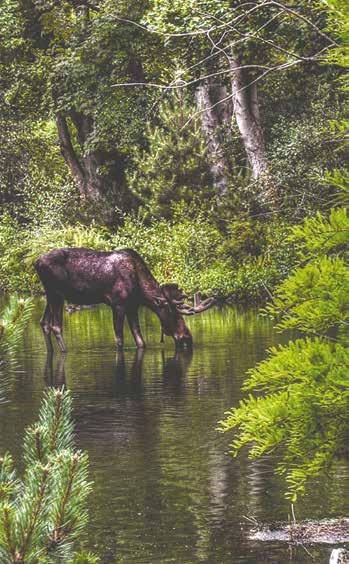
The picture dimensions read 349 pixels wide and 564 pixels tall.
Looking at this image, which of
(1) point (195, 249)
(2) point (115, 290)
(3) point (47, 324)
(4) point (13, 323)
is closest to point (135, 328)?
(2) point (115, 290)

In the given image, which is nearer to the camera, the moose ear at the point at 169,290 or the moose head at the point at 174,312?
the moose head at the point at 174,312

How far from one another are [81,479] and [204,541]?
188 inches

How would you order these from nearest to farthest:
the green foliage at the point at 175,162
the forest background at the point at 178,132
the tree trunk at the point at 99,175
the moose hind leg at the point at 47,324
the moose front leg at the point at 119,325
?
the moose front leg at the point at 119,325
the moose hind leg at the point at 47,324
the forest background at the point at 178,132
the green foliage at the point at 175,162
the tree trunk at the point at 99,175

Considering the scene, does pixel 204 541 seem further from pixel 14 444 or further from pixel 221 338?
pixel 221 338

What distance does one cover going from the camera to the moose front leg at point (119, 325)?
77.9ft

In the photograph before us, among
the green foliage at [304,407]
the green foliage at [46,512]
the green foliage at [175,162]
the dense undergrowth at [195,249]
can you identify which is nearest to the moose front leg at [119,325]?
the dense undergrowth at [195,249]

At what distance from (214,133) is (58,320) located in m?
16.1

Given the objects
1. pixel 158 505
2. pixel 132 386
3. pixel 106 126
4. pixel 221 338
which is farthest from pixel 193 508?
pixel 106 126

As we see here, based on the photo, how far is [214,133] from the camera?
129 ft

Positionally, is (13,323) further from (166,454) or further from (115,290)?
(115,290)

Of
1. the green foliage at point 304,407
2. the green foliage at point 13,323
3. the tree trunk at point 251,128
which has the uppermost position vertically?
the tree trunk at point 251,128

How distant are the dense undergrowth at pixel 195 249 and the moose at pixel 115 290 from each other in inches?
249

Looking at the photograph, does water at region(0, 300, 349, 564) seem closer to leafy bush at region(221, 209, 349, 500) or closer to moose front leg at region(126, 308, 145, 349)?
moose front leg at region(126, 308, 145, 349)

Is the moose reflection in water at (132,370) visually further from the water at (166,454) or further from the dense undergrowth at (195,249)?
the dense undergrowth at (195,249)
